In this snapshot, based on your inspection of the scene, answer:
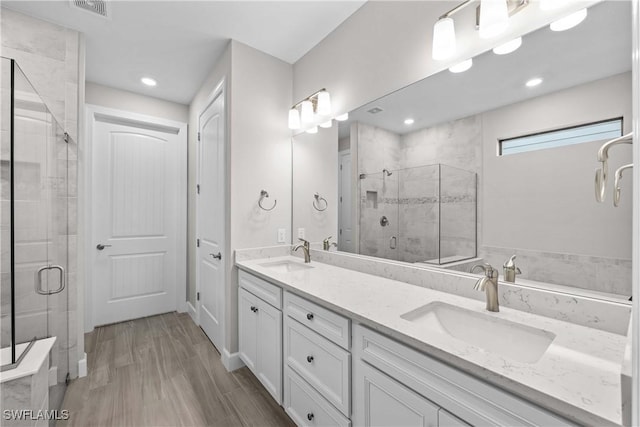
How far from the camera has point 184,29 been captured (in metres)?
2.06

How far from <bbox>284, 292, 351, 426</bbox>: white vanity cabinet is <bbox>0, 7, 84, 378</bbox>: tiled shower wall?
69.5 inches

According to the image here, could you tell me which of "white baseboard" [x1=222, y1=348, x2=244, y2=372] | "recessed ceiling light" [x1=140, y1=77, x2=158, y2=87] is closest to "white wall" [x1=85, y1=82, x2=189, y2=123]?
"recessed ceiling light" [x1=140, y1=77, x2=158, y2=87]

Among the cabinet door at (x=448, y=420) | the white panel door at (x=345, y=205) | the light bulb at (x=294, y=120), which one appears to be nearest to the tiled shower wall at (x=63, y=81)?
the light bulb at (x=294, y=120)

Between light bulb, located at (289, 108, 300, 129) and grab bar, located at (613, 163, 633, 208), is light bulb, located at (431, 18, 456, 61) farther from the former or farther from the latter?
light bulb, located at (289, 108, 300, 129)

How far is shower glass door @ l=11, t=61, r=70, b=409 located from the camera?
1203 millimetres

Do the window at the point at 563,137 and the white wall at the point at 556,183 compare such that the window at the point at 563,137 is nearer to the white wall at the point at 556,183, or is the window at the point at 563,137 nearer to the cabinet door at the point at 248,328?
the white wall at the point at 556,183

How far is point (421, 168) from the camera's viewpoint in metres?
1.48

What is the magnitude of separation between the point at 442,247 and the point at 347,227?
754mm

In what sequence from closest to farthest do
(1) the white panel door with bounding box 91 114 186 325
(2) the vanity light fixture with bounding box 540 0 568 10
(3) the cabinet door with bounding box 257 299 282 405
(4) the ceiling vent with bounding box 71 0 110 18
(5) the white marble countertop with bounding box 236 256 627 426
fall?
1. (5) the white marble countertop with bounding box 236 256 627 426
2. (2) the vanity light fixture with bounding box 540 0 568 10
3. (3) the cabinet door with bounding box 257 299 282 405
4. (4) the ceiling vent with bounding box 71 0 110 18
5. (1) the white panel door with bounding box 91 114 186 325

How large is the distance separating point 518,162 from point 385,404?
1.10 meters

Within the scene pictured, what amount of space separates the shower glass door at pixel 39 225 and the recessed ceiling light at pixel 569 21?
87.7 inches

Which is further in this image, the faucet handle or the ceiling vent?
the ceiling vent

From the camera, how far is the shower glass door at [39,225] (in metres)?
1.20

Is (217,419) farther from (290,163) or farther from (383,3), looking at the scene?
(383,3)
